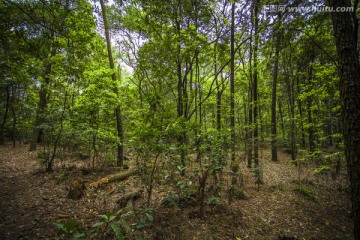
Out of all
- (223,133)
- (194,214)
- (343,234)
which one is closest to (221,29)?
(223,133)

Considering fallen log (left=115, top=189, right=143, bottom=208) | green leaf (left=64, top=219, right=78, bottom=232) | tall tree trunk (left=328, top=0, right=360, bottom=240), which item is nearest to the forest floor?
fallen log (left=115, top=189, right=143, bottom=208)

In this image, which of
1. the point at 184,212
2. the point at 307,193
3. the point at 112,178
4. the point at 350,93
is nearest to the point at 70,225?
the point at 184,212

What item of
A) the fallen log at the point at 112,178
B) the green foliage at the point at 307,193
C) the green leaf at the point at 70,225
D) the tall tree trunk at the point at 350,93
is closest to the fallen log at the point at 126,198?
the fallen log at the point at 112,178

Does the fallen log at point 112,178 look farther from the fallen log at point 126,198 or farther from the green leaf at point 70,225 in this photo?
the green leaf at point 70,225

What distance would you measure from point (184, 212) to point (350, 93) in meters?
4.73

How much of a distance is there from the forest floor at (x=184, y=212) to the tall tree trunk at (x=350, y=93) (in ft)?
6.44

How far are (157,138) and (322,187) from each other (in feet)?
28.7

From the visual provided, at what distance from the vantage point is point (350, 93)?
3334 mm

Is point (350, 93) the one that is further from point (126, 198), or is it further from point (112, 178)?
point (112, 178)

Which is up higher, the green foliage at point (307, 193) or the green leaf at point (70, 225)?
the green leaf at point (70, 225)

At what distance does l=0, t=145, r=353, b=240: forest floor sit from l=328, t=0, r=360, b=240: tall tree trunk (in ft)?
6.44

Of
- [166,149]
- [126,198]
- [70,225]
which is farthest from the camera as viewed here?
[126,198]

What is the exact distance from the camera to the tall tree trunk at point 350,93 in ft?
10.8

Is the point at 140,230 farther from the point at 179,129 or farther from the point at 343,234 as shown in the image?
the point at 343,234
